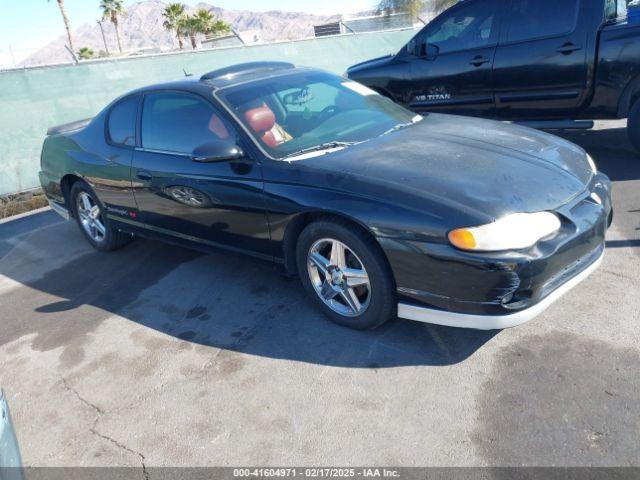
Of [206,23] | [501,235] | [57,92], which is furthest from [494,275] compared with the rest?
[206,23]

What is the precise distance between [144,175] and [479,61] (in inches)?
163

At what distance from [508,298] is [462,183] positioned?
0.66 meters

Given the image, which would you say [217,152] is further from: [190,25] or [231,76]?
[190,25]

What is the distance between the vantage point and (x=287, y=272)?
3693mm

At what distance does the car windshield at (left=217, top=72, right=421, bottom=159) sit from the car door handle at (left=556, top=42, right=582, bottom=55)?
248 cm

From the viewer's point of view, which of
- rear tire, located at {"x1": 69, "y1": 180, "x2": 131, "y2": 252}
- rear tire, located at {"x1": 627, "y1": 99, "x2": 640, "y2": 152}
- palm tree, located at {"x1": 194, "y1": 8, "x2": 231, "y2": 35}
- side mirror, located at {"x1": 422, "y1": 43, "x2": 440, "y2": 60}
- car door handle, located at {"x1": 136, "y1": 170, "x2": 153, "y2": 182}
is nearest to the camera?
car door handle, located at {"x1": 136, "y1": 170, "x2": 153, "y2": 182}

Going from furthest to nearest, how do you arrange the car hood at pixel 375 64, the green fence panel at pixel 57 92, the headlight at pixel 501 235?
the green fence panel at pixel 57 92 → the car hood at pixel 375 64 → the headlight at pixel 501 235

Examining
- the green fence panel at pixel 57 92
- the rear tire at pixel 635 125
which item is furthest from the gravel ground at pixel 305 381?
the green fence panel at pixel 57 92

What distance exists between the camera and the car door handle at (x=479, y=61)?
638 cm

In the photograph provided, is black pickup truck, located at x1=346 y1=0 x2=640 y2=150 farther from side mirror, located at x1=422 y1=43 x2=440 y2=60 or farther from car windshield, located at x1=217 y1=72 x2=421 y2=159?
car windshield, located at x1=217 y1=72 x2=421 y2=159

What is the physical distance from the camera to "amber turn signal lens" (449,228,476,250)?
8.94 feet

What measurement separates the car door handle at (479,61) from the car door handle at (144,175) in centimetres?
410

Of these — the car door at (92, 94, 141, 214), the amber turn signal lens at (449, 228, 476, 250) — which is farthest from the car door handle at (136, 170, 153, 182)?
the amber turn signal lens at (449, 228, 476, 250)

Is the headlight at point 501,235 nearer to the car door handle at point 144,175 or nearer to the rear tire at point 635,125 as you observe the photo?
the car door handle at point 144,175
